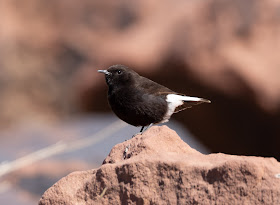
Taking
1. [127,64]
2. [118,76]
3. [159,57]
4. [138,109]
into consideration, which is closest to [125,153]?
[138,109]

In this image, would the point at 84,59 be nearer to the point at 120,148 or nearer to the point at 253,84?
the point at 253,84

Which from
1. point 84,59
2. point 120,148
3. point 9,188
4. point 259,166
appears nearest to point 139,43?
point 84,59

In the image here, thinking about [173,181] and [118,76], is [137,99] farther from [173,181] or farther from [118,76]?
[173,181]

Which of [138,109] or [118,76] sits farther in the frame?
[118,76]

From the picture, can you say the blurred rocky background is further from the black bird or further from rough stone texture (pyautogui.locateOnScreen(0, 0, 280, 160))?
the black bird

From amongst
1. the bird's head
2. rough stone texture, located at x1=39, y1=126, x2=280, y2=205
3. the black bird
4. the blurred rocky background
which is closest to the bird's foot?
rough stone texture, located at x1=39, y1=126, x2=280, y2=205

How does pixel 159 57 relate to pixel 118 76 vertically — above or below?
below

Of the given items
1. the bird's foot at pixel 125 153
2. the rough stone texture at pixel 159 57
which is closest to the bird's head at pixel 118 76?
the bird's foot at pixel 125 153
